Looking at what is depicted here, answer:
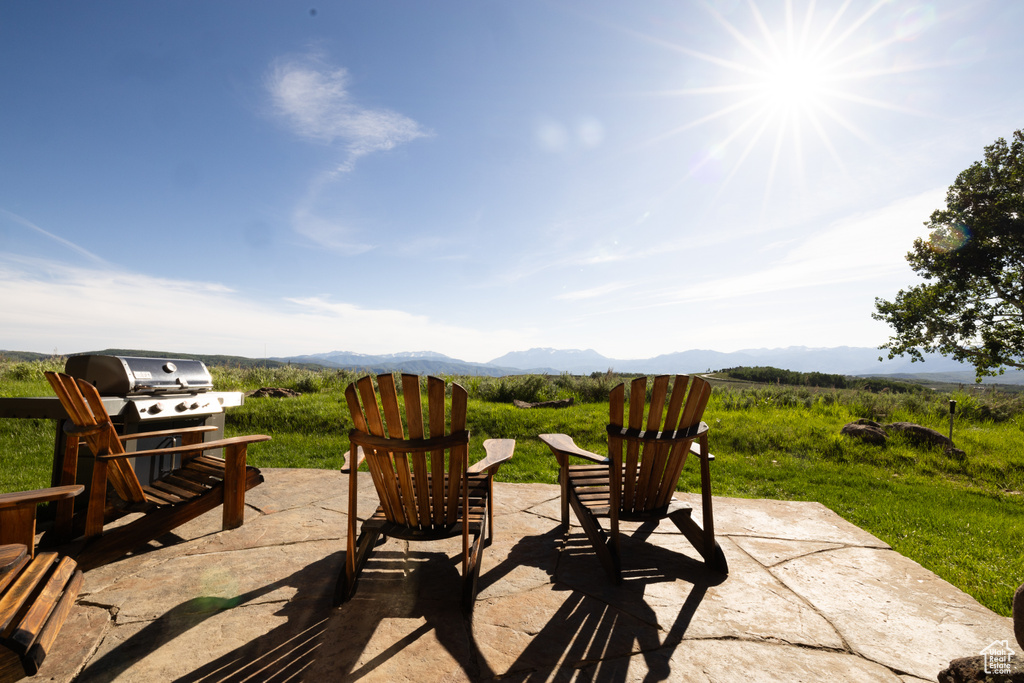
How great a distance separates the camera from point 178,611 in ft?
7.70

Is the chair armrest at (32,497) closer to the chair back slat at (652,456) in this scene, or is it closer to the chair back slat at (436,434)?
the chair back slat at (436,434)

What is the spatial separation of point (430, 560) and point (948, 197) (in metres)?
21.0

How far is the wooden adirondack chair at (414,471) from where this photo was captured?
233 cm

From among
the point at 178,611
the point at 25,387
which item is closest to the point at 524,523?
the point at 178,611

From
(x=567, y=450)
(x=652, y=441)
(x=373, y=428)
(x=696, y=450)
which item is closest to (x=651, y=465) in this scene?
(x=652, y=441)

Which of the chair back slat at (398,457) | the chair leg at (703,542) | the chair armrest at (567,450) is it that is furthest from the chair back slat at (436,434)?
the chair leg at (703,542)

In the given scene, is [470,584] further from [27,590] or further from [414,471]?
[27,590]

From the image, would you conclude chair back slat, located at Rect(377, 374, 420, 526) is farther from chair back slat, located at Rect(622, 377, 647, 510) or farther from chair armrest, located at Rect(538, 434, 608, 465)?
chair back slat, located at Rect(622, 377, 647, 510)

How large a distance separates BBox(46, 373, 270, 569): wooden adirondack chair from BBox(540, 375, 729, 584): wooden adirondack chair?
89.9 inches

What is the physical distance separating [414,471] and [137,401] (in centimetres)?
275

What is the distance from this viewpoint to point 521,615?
7.77ft

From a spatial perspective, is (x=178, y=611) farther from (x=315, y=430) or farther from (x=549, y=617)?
(x=315, y=430)

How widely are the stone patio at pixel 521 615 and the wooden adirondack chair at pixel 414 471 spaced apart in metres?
0.27

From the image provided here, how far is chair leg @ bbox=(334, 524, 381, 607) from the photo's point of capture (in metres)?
2.45
